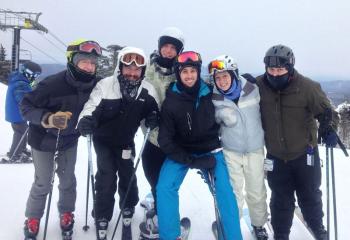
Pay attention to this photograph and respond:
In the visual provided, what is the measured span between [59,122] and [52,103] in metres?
0.32

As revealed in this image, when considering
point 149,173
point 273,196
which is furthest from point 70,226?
point 273,196

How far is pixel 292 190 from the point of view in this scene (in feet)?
13.6

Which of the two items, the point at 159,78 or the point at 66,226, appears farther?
the point at 159,78

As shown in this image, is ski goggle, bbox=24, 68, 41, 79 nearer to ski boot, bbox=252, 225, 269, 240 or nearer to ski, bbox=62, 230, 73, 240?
ski, bbox=62, 230, 73, 240

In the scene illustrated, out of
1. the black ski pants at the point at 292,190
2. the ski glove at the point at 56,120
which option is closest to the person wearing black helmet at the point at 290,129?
the black ski pants at the point at 292,190

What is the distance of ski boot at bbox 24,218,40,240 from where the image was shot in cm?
392

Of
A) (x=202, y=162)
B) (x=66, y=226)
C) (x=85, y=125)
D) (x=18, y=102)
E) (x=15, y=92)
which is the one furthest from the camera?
(x=15, y=92)

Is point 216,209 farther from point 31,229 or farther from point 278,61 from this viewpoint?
point 31,229

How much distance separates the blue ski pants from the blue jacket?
437 cm

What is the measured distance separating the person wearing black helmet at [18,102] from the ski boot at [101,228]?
3.88 metres

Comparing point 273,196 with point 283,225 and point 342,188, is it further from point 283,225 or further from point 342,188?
point 342,188

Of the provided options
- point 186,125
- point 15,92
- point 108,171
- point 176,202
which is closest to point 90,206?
point 108,171

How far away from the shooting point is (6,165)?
7.46 meters

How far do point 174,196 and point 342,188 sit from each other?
4.64 metres
